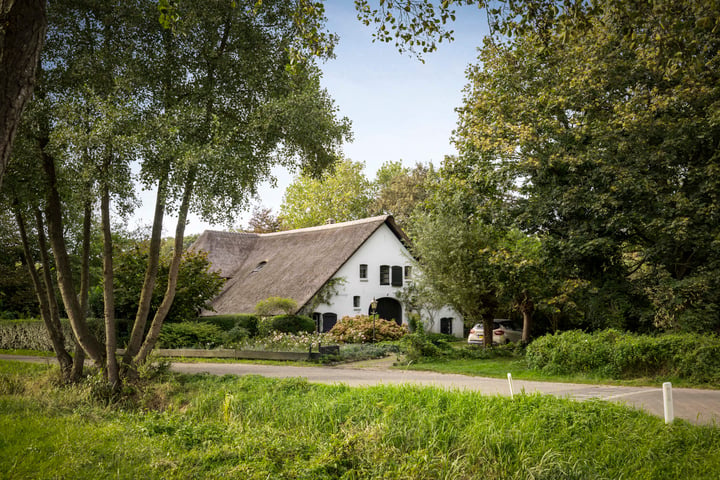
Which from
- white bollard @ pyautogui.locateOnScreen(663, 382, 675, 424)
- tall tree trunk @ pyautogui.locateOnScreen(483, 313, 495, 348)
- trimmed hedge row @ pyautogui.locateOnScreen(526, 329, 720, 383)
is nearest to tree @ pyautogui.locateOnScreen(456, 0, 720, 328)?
trimmed hedge row @ pyautogui.locateOnScreen(526, 329, 720, 383)

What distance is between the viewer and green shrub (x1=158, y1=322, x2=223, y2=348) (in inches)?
899

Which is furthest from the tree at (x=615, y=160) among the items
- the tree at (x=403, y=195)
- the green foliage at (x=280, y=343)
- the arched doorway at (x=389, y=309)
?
the tree at (x=403, y=195)

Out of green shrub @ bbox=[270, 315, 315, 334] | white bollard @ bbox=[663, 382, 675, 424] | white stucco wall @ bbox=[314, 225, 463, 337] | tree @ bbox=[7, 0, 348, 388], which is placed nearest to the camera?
white bollard @ bbox=[663, 382, 675, 424]

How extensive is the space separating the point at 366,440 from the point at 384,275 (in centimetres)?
2681

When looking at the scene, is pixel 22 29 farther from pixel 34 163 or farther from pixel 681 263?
pixel 681 263

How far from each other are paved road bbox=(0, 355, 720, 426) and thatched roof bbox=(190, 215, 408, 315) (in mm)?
11526

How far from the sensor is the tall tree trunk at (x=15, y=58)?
158 inches

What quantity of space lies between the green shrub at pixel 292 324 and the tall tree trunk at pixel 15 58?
21.6 meters

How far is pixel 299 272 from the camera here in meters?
32.0

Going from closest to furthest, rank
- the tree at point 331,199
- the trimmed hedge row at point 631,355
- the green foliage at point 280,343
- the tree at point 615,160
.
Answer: the trimmed hedge row at point 631,355, the tree at point 615,160, the green foliage at point 280,343, the tree at point 331,199

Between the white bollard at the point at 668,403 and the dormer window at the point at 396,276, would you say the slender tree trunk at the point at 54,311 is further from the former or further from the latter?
the dormer window at the point at 396,276

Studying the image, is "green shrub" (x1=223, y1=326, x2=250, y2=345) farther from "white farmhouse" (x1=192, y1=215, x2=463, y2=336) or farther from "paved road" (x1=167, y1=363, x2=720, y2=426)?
"paved road" (x1=167, y1=363, x2=720, y2=426)

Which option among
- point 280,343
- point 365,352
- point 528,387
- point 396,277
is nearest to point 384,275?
point 396,277

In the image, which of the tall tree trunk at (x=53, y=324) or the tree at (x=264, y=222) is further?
the tree at (x=264, y=222)
